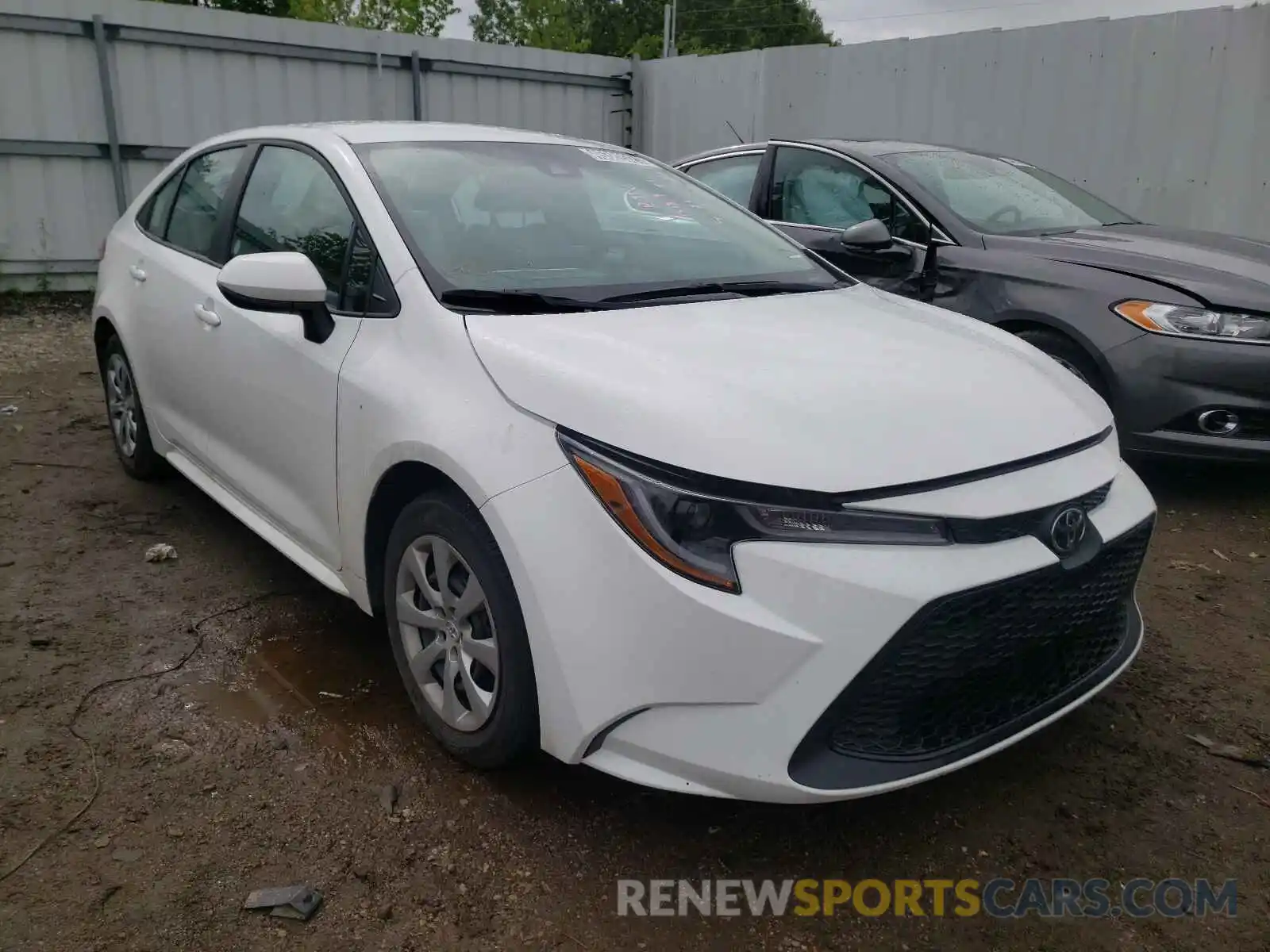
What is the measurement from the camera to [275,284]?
272 centimetres

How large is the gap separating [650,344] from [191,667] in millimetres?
1779

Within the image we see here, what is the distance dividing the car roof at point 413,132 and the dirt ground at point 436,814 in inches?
61.5

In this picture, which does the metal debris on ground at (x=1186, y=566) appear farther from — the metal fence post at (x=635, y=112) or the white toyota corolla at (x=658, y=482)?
the metal fence post at (x=635, y=112)

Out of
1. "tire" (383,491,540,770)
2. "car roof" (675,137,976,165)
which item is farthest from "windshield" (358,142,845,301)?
"car roof" (675,137,976,165)

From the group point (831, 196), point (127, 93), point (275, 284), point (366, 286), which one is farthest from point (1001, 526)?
point (127, 93)

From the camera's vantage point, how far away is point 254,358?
10.5 feet

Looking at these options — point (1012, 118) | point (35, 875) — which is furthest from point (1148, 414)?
point (1012, 118)

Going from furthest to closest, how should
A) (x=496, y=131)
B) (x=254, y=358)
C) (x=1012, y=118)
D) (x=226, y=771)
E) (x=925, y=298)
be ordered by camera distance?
(x=1012, y=118) < (x=925, y=298) < (x=496, y=131) < (x=254, y=358) < (x=226, y=771)

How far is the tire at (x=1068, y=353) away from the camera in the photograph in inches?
177

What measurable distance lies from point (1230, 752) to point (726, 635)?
→ 162cm

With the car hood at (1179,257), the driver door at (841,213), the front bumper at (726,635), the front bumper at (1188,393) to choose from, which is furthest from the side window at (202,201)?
the front bumper at (1188,393)

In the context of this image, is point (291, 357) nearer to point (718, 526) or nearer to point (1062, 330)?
point (718, 526)

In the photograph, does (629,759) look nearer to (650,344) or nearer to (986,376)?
(650,344)

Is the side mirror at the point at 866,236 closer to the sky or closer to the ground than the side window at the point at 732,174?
closer to the ground
